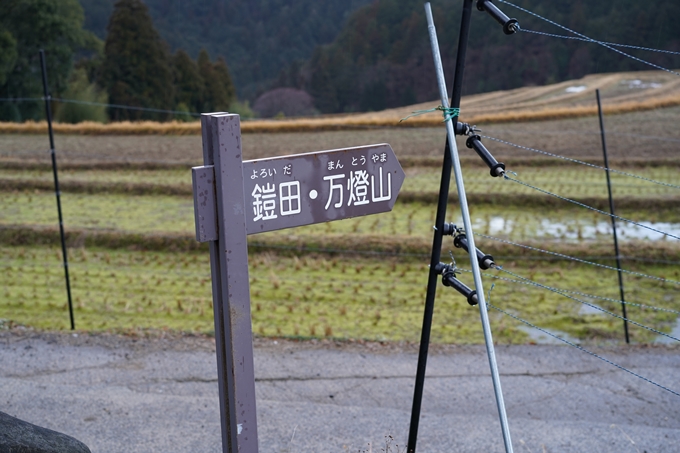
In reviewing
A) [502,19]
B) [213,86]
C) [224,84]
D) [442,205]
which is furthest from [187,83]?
[502,19]

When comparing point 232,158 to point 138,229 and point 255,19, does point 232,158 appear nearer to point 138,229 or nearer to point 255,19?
point 138,229

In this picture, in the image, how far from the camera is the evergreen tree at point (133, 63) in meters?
37.6

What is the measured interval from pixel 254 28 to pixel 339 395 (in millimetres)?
70166

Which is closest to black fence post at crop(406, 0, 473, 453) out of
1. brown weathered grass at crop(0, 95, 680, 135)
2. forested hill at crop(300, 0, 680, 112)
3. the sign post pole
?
the sign post pole

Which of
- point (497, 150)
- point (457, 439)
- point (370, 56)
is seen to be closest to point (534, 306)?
point (457, 439)

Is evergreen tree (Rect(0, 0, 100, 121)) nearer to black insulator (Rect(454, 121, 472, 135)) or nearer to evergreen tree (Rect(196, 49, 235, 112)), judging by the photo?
evergreen tree (Rect(196, 49, 235, 112))

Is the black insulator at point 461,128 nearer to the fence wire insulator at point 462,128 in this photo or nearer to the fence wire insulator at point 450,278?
the fence wire insulator at point 462,128

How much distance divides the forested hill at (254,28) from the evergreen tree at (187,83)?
21118 mm

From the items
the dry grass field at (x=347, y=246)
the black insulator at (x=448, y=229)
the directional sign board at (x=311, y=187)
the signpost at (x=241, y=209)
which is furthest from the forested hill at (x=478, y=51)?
the signpost at (x=241, y=209)

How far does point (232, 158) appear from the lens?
2.53 m

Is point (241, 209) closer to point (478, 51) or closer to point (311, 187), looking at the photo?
point (311, 187)

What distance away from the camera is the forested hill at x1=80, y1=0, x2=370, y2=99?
68.6 meters

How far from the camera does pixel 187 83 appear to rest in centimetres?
4450

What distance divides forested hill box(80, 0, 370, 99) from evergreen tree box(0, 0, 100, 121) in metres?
31.8
